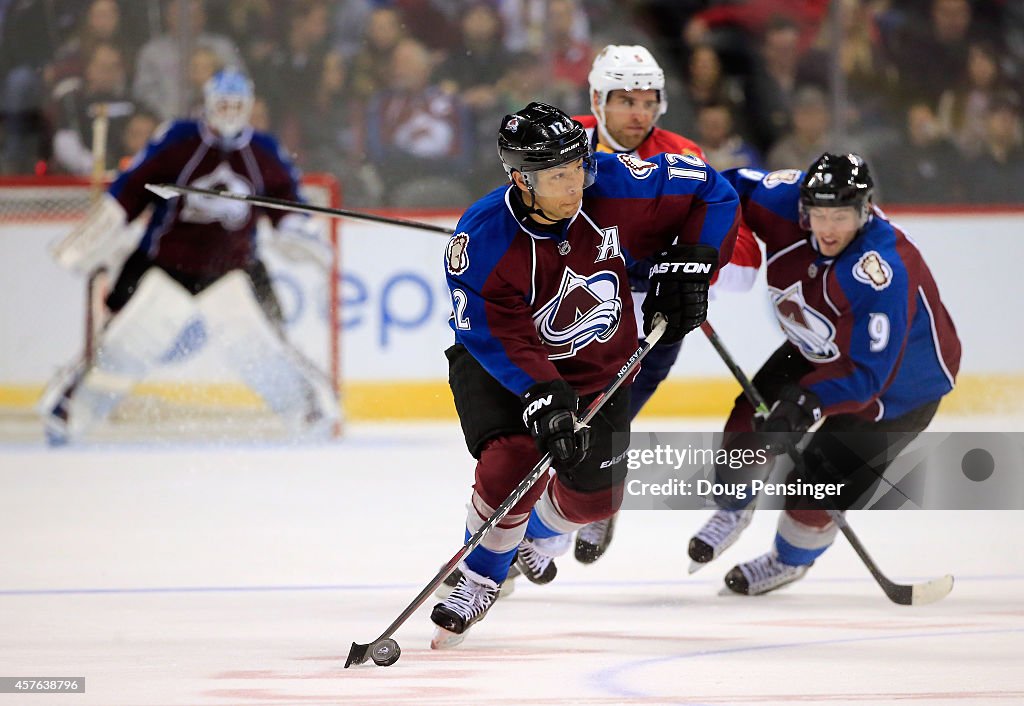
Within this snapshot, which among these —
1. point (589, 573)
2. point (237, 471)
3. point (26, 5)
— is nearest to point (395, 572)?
point (589, 573)

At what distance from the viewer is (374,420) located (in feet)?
25.6

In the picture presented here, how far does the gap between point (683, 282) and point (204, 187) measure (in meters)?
4.42

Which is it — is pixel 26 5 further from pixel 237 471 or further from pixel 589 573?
pixel 589 573

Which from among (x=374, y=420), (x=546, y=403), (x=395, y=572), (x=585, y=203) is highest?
(x=585, y=203)

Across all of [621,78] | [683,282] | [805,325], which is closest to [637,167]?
[683,282]

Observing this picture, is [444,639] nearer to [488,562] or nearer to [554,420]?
[488,562]

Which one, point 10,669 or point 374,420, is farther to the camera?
point 374,420

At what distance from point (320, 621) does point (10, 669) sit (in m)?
0.75

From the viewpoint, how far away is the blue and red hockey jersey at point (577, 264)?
3189 millimetres

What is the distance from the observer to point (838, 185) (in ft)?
12.6

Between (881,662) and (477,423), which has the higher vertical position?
(477,423)

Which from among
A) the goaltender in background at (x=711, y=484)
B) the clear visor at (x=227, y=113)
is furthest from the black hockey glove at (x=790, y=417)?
the clear visor at (x=227, y=113)

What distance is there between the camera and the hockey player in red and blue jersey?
3.87 metres

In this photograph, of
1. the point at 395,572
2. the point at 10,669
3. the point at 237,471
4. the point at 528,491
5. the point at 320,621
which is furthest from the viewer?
the point at 237,471
